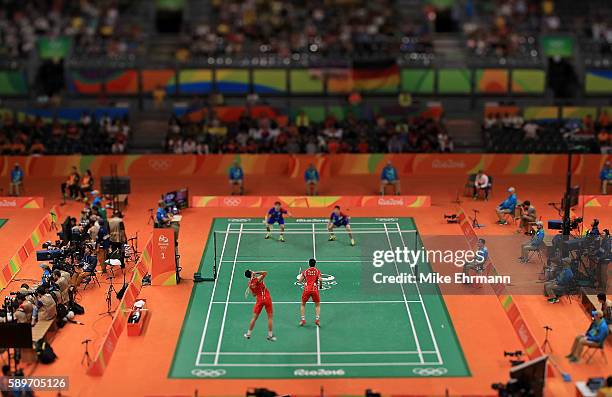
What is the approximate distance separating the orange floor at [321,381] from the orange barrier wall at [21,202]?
52cm

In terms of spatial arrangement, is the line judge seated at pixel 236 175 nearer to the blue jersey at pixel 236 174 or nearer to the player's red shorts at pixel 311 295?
the blue jersey at pixel 236 174

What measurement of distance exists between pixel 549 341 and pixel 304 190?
61.3ft

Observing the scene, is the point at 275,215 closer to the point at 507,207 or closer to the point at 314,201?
the point at 314,201

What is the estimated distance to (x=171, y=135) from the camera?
4959cm

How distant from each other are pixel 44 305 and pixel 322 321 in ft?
25.4

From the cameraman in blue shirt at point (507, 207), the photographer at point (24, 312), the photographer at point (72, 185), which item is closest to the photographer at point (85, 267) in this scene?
the photographer at point (24, 312)

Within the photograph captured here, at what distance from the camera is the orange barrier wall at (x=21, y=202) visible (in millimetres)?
41750

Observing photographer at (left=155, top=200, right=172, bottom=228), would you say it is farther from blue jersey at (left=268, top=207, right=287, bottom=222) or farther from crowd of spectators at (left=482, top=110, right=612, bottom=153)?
crowd of spectators at (left=482, top=110, right=612, bottom=153)

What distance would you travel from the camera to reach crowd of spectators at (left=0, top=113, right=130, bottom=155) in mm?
48031

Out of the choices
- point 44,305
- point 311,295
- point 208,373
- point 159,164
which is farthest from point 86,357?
point 159,164

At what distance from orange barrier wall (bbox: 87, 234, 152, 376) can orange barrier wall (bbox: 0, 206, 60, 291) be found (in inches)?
160

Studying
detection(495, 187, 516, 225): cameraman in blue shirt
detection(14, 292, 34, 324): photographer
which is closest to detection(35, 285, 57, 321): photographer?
detection(14, 292, 34, 324): photographer

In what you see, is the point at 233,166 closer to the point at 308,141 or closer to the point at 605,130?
the point at 308,141

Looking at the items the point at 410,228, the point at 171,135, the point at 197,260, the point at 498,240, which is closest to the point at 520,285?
the point at 498,240
